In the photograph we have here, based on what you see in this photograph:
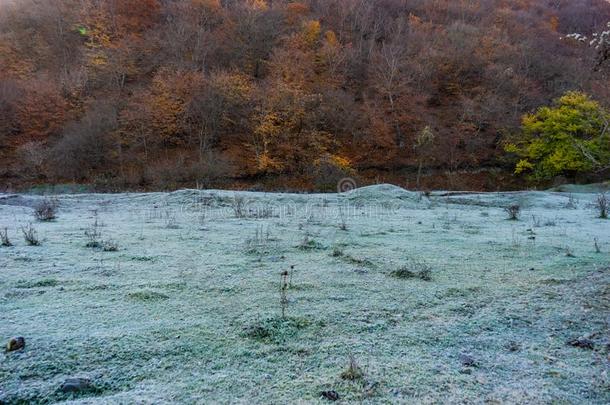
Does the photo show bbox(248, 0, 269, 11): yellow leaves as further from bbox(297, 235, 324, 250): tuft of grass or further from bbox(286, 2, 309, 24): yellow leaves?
bbox(297, 235, 324, 250): tuft of grass

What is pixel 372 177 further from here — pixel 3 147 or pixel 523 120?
pixel 3 147

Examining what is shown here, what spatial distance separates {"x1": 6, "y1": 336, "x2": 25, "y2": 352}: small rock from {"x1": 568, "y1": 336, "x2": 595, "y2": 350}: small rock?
3.44m

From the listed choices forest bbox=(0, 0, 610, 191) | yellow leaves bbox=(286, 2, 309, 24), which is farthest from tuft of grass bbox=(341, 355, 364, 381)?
yellow leaves bbox=(286, 2, 309, 24)

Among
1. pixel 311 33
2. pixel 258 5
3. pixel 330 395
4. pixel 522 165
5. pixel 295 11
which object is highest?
pixel 295 11

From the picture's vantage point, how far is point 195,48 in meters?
43.2

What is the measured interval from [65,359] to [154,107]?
120 feet

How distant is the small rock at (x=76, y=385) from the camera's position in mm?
1998

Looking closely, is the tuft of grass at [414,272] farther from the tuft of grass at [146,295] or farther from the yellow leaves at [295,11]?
the yellow leaves at [295,11]

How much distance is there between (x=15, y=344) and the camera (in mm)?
2373

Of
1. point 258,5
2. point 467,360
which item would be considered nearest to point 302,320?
point 467,360

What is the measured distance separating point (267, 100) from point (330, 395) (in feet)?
116

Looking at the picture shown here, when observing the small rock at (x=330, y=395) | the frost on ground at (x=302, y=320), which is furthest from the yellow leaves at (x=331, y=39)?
the small rock at (x=330, y=395)

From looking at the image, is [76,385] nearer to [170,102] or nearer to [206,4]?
[170,102]

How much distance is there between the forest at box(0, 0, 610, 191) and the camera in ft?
108
